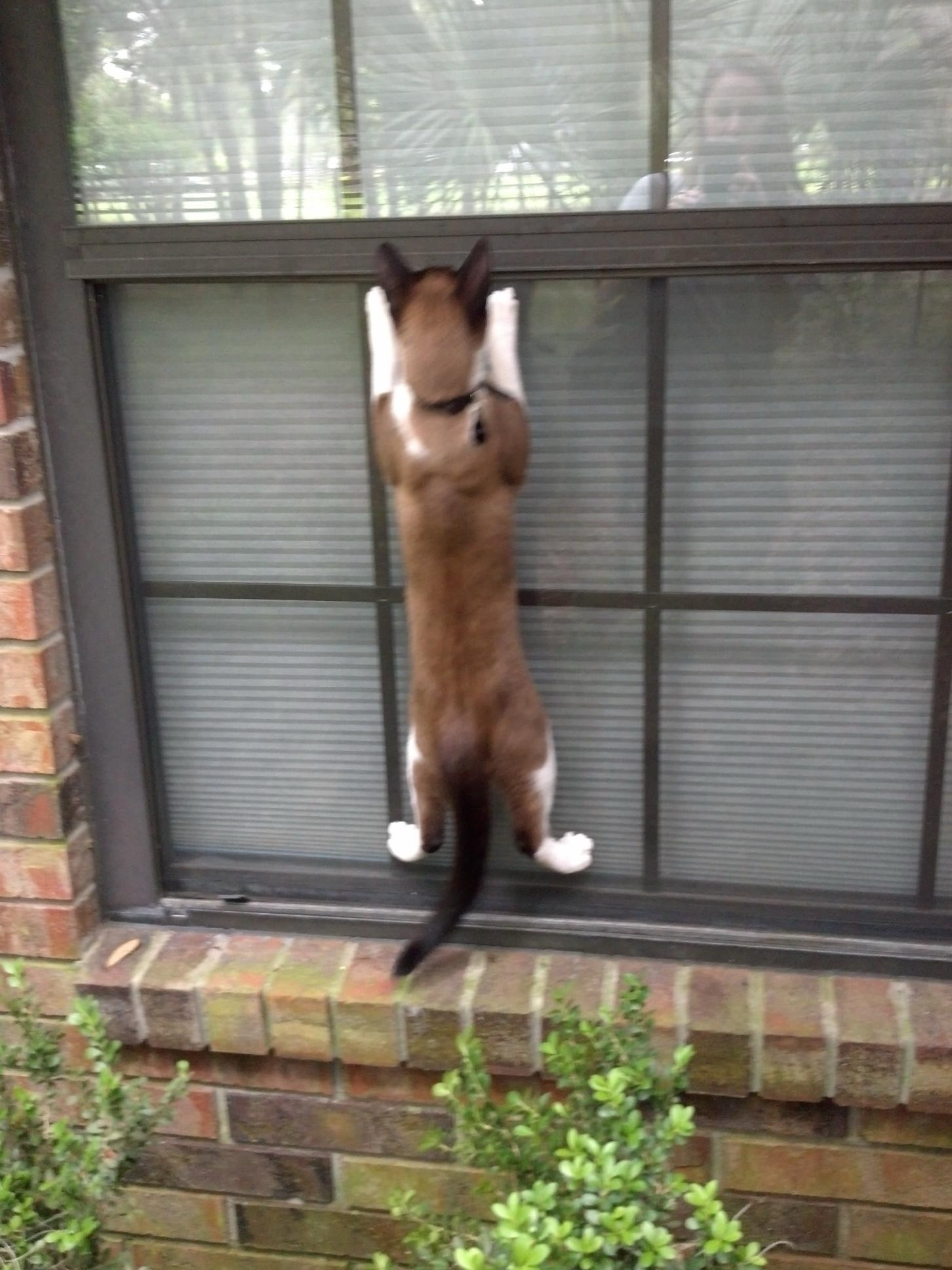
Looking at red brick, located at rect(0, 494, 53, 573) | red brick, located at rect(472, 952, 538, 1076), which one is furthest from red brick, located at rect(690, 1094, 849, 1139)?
red brick, located at rect(0, 494, 53, 573)

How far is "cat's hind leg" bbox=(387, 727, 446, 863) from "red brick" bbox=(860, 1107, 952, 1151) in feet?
2.15

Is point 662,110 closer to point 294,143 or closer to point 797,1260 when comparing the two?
point 294,143

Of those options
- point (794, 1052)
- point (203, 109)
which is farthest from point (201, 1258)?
point (203, 109)

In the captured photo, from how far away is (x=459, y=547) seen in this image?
133 centimetres

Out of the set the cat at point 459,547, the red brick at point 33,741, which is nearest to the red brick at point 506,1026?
the cat at point 459,547

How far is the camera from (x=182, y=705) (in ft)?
5.39

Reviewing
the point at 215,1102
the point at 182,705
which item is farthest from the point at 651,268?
the point at 215,1102

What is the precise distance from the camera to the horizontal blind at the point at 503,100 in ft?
4.35

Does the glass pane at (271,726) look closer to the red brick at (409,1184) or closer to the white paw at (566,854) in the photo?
the white paw at (566,854)

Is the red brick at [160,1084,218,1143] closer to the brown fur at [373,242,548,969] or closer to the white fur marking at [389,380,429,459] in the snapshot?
the brown fur at [373,242,548,969]

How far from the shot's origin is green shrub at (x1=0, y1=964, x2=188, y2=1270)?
1169mm

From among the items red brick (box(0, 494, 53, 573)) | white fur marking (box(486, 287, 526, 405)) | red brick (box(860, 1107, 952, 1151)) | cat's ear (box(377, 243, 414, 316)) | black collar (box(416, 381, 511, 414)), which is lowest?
red brick (box(860, 1107, 952, 1151))

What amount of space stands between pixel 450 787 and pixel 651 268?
0.67 meters

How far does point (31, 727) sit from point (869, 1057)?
1.16 m
